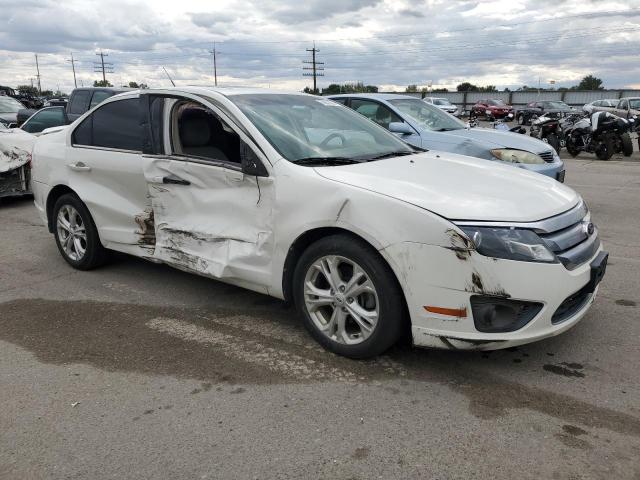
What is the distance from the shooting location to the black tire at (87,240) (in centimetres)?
515

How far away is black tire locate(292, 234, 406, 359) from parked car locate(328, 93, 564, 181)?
→ 4.39 m

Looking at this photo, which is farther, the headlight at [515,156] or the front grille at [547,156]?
the front grille at [547,156]

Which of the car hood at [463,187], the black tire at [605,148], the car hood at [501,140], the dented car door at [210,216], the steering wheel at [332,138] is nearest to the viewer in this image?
the car hood at [463,187]

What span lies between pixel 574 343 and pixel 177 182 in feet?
9.81

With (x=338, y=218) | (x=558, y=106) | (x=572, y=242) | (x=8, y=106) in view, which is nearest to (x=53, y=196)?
(x=338, y=218)

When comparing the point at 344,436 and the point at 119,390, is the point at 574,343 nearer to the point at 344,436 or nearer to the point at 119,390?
the point at 344,436

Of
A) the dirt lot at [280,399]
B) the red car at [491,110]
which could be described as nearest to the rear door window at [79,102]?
the dirt lot at [280,399]

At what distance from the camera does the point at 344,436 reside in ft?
8.93

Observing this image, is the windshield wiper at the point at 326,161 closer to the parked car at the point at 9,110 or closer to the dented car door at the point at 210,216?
the dented car door at the point at 210,216

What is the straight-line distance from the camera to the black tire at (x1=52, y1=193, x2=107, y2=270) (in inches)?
203

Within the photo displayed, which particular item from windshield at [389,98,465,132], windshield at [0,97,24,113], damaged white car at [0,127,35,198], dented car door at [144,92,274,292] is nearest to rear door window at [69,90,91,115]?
damaged white car at [0,127,35,198]

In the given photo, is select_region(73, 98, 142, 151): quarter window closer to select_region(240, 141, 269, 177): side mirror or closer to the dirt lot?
select_region(240, 141, 269, 177): side mirror

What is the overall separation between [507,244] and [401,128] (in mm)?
4773

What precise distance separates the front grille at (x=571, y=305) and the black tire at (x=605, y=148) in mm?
13507
